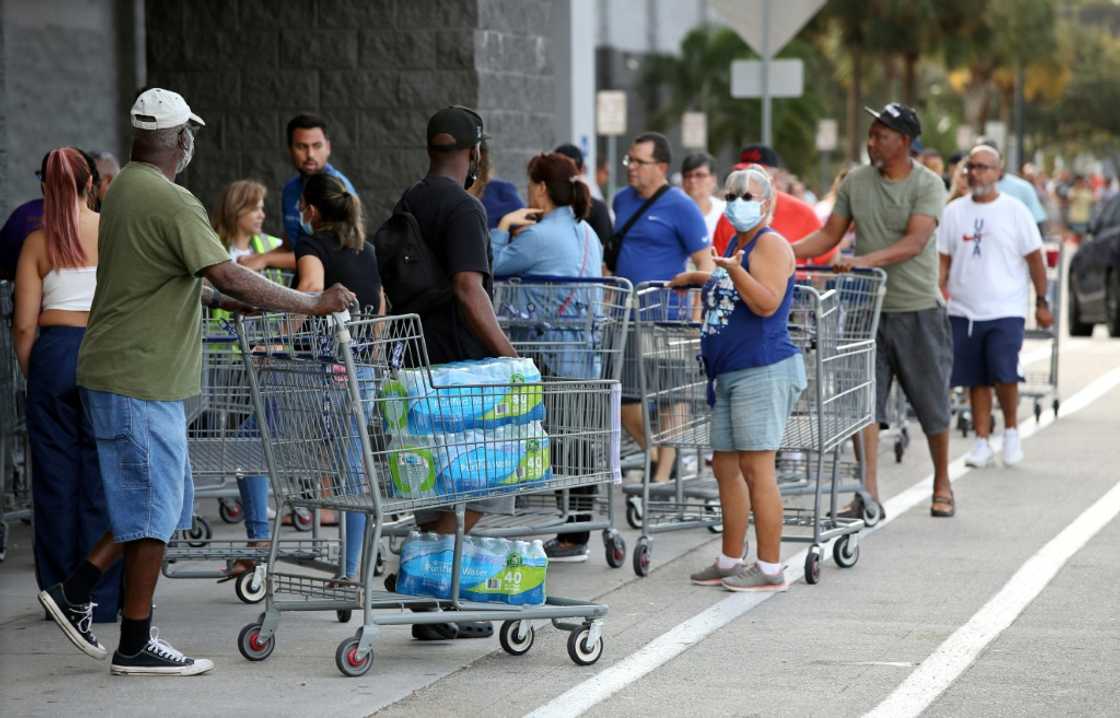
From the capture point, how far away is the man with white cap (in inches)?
273

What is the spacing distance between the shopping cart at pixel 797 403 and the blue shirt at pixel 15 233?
2.75 m

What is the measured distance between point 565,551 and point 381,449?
9.03 ft

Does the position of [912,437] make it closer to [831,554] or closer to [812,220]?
[812,220]

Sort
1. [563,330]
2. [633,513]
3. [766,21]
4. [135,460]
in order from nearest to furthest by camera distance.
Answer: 1. [135,460]
2. [563,330]
3. [633,513]
4. [766,21]

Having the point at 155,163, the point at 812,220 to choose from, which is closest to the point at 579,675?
the point at 155,163

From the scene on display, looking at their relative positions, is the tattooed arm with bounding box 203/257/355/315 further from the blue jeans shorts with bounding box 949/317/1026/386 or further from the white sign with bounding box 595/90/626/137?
the white sign with bounding box 595/90/626/137

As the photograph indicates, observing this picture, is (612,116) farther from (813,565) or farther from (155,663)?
(155,663)

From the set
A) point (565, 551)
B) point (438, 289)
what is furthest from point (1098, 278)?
point (438, 289)

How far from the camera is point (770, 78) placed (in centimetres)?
1669

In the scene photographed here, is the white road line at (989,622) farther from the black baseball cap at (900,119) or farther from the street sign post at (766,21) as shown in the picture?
the street sign post at (766,21)

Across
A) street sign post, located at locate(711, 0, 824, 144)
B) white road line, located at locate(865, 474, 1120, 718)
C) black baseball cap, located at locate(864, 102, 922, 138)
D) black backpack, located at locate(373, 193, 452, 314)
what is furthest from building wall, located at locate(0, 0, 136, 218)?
white road line, located at locate(865, 474, 1120, 718)

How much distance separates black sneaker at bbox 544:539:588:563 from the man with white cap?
108 inches

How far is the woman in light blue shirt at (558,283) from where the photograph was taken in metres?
9.13

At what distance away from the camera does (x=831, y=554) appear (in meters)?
9.88
